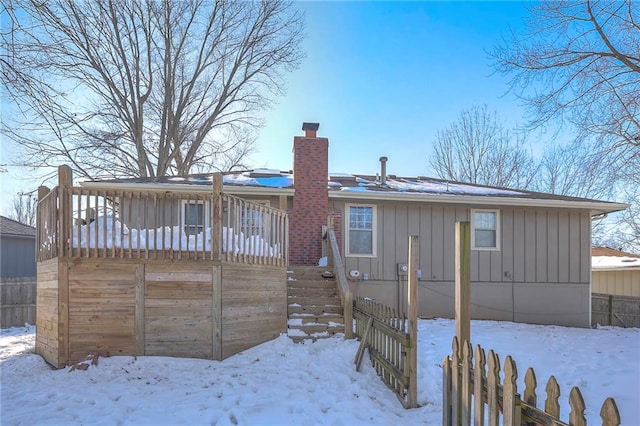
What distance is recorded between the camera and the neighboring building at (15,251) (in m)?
16.9

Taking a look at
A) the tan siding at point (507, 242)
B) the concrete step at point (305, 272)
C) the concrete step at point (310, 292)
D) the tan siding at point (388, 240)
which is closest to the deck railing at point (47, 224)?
the concrete step at point (310, 292)

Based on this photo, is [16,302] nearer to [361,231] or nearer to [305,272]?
[305,272]

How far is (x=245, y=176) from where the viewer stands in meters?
13.1

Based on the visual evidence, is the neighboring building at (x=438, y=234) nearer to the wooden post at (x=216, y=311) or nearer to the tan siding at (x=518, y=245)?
→ the tan siding at (x=518, y=245)

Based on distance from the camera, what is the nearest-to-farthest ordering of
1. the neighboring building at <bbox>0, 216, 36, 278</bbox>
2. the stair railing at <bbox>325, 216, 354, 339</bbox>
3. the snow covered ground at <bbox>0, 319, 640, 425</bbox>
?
the snow covered ground at <bbox>0, 319, 640, 425</bbox>, the stair railing at <bbox>325, 216, 354, 339</bbox>, the neighboring building at <bbox>0, 216, 36, 278</bbox>

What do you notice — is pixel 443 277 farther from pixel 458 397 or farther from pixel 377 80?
pixel 458 397

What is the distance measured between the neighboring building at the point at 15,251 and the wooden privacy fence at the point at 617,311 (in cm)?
2070

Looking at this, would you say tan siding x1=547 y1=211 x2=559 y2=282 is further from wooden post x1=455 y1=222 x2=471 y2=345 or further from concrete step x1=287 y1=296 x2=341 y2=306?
wooden post x1=455 y1=222 x2=471 y2=345

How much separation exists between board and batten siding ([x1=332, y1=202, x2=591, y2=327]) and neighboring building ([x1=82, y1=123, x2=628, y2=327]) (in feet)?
0.09

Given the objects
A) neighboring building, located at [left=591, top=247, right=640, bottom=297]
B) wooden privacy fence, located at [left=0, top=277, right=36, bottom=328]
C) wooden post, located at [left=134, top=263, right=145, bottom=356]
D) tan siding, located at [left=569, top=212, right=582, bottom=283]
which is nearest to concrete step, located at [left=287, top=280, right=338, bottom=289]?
wooden post, located at [left=134, top=263, right=145, bottom=356]

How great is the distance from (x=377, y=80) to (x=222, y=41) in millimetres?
10665

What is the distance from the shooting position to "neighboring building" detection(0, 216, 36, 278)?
16.9 m

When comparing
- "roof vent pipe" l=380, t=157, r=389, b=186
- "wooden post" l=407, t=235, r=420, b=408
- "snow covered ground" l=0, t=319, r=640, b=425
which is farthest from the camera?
"roof vent pipe" l=380, t=157, r=389, b=186

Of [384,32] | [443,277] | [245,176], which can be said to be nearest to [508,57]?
[384,32]
